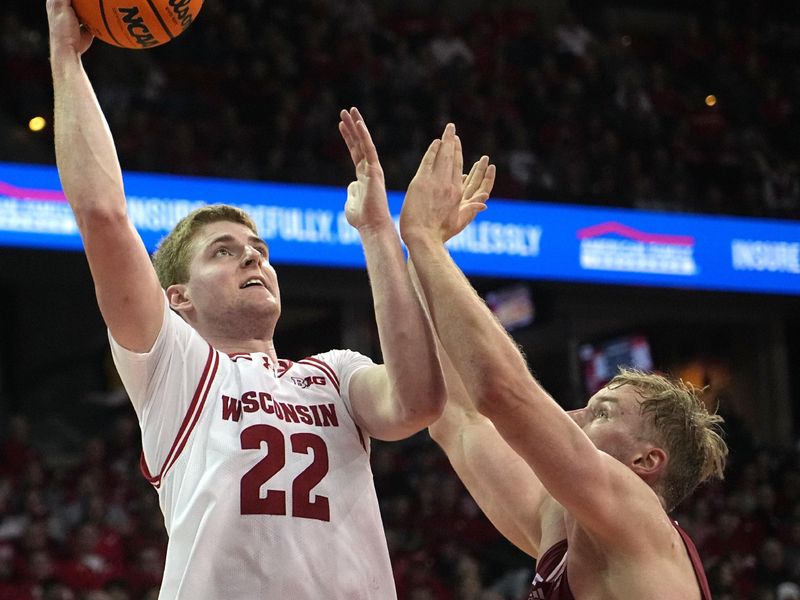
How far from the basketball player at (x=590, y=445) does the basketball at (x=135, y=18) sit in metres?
0.80

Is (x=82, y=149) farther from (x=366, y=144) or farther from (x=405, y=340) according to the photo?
(x=405, y=340)

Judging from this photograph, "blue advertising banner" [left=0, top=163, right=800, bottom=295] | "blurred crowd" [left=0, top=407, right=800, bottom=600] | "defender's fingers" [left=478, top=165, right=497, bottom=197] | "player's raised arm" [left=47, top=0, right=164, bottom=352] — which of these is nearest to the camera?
"player's raised arm" [left=47, top=0, right=164, bottom=352]

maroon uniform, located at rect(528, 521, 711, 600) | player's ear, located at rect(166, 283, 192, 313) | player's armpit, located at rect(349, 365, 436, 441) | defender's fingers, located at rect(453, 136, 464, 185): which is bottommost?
maroon uniform, located at rect(528, 521, 711, 600)

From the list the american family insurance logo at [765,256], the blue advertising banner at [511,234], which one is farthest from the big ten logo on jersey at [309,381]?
the american family insurance logo at [765,256]

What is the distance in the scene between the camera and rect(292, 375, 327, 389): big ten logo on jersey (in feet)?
11.0

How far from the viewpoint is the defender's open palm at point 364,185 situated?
3336 mm

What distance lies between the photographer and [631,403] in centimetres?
367

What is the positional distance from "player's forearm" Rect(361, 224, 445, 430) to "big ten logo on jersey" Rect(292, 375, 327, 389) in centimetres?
27

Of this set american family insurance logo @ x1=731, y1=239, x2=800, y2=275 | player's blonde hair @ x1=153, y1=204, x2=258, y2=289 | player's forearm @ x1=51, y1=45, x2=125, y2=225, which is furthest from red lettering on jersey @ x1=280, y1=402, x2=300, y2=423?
american family insurance logo @ x1=731, y1=239, x2=800, y2=275

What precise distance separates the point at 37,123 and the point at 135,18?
9908mm

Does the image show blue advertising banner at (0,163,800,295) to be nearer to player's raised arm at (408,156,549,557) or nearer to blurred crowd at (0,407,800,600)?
blurred crowd at (0,407,800,600)

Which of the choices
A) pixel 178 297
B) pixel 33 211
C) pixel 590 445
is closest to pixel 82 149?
pixel 178 297

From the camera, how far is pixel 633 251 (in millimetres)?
14750

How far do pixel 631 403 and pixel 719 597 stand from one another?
23.6 feet
